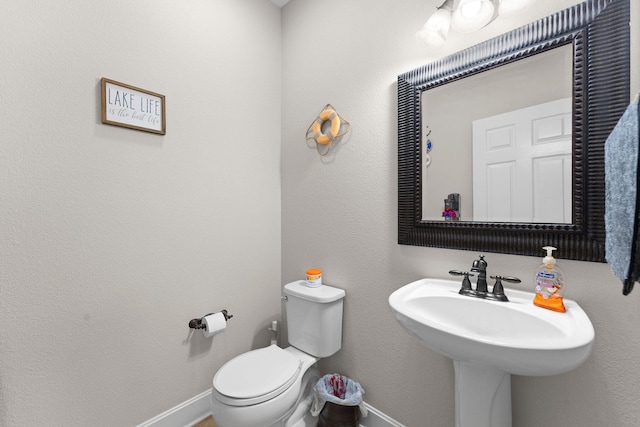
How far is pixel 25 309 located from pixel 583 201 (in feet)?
6.86

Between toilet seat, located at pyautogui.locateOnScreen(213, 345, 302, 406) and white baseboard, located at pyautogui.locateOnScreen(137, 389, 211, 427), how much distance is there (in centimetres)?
45

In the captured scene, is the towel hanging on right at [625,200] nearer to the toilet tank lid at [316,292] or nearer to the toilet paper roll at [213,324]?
the toilet tank lid at [316,292]

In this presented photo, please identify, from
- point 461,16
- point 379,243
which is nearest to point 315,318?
point 379,243

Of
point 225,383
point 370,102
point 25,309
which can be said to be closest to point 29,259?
point 25,309

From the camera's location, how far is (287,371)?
129cm

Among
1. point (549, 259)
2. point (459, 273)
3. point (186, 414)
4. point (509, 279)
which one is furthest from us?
point (186, 414)

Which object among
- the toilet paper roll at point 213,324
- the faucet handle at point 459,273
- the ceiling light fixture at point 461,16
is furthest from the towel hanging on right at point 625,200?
the toilet paper roll at point 213,324

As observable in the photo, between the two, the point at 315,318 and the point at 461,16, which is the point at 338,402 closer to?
the point at 315,318

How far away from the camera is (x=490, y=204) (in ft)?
3.59

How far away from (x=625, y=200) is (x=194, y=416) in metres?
2.03

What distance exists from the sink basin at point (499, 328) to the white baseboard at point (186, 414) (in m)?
1.35

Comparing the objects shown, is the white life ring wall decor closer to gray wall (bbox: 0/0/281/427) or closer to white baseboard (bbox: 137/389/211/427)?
gray wall (bbox: 0/0/281/427)

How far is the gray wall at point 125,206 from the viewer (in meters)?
1.09

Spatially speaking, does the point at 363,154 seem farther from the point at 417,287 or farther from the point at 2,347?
the point at 2,347
